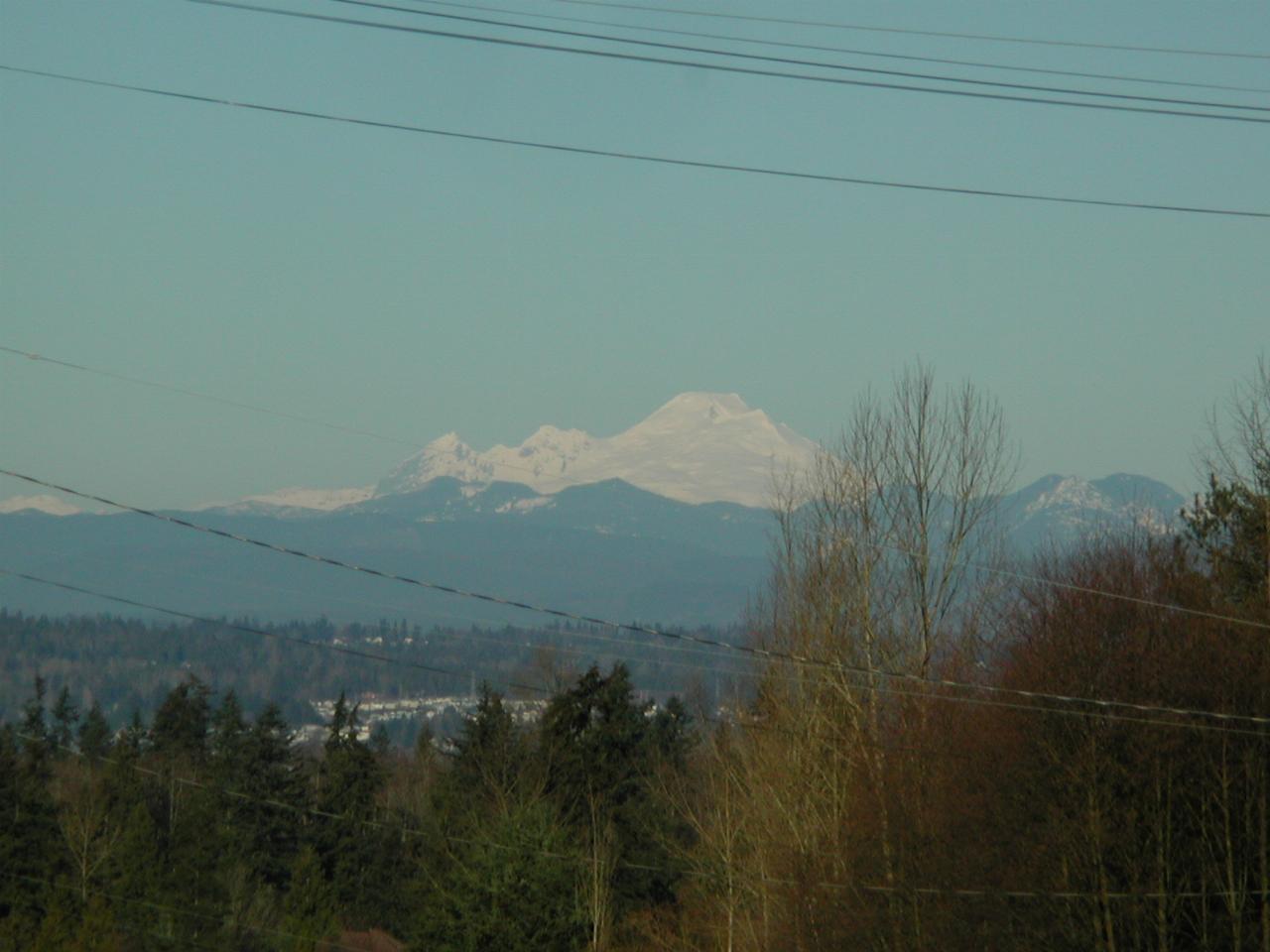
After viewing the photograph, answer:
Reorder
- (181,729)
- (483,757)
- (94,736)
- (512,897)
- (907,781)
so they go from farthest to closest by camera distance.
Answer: (94,736) → (181,729) → (483,757) → (512,897) → (907,781)

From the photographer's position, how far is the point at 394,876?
61094 millimetres

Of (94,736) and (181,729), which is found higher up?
(181,729)

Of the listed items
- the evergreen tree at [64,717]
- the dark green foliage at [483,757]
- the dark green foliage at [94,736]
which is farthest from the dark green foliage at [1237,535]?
the evergreen tree at [64,717]

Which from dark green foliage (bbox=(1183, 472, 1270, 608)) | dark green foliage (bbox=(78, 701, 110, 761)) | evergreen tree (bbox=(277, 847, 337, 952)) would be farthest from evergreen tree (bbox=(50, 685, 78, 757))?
dark green foliage (bbox=(1183, 472, 1270, 608))

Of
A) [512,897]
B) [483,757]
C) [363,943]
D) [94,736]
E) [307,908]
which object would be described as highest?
[94,736]

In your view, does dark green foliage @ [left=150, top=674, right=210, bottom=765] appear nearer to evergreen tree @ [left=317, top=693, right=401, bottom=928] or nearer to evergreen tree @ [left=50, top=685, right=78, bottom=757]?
evergreen tree @ [left=50, top=685, right=78, bottom=757]

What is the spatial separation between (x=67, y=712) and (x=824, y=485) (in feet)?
266

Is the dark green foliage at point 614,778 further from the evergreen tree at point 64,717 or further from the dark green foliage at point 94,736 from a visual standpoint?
the evergreen tree at point 64,717

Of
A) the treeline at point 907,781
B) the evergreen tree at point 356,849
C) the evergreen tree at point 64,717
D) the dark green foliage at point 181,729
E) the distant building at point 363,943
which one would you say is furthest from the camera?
the evergreen tree at point 64,717

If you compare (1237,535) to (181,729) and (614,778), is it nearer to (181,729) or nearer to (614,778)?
(614,778)

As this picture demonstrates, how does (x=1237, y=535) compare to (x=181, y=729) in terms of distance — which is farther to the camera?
(x=181, y=729)

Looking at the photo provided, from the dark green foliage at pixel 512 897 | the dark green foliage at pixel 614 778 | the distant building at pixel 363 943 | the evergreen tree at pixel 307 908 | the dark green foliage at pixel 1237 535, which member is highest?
the dark green foliage at pixel 1237 535

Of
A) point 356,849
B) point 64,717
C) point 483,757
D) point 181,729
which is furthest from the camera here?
point 64,717

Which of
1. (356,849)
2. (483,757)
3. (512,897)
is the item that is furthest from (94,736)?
(512,897)
